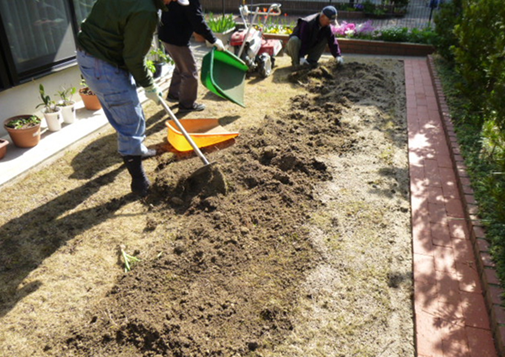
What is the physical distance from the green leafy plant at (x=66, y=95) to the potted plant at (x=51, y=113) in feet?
0.48

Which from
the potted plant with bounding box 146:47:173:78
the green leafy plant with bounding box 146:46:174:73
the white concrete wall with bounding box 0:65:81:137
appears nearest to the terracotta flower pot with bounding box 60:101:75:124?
the white concrete wall with bounding box 0:65:81:137

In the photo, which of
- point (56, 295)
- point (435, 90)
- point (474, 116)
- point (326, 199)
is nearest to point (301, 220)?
point (326, 199)

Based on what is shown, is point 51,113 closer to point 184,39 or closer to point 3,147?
point 3,147

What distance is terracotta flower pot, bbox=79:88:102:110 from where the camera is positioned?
17.6 feet

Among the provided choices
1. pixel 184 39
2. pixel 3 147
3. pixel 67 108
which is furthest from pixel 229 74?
pixel 3 147

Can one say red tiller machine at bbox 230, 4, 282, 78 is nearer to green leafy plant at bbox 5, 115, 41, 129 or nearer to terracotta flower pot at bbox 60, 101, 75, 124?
terracotta flower pot at bbox 60, 101, 75, 124

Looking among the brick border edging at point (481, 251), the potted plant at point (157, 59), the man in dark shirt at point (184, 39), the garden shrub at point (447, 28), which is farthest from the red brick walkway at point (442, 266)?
the potted plant at point (157, 59)

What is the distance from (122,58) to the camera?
339 cm

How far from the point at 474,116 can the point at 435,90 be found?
5.18ft

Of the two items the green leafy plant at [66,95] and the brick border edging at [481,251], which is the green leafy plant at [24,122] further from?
the brick border edging at [481,251]

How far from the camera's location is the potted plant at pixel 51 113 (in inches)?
187

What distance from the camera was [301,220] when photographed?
3.43 metres

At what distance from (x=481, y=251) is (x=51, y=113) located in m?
4.62

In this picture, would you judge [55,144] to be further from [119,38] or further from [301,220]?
[301,220]
